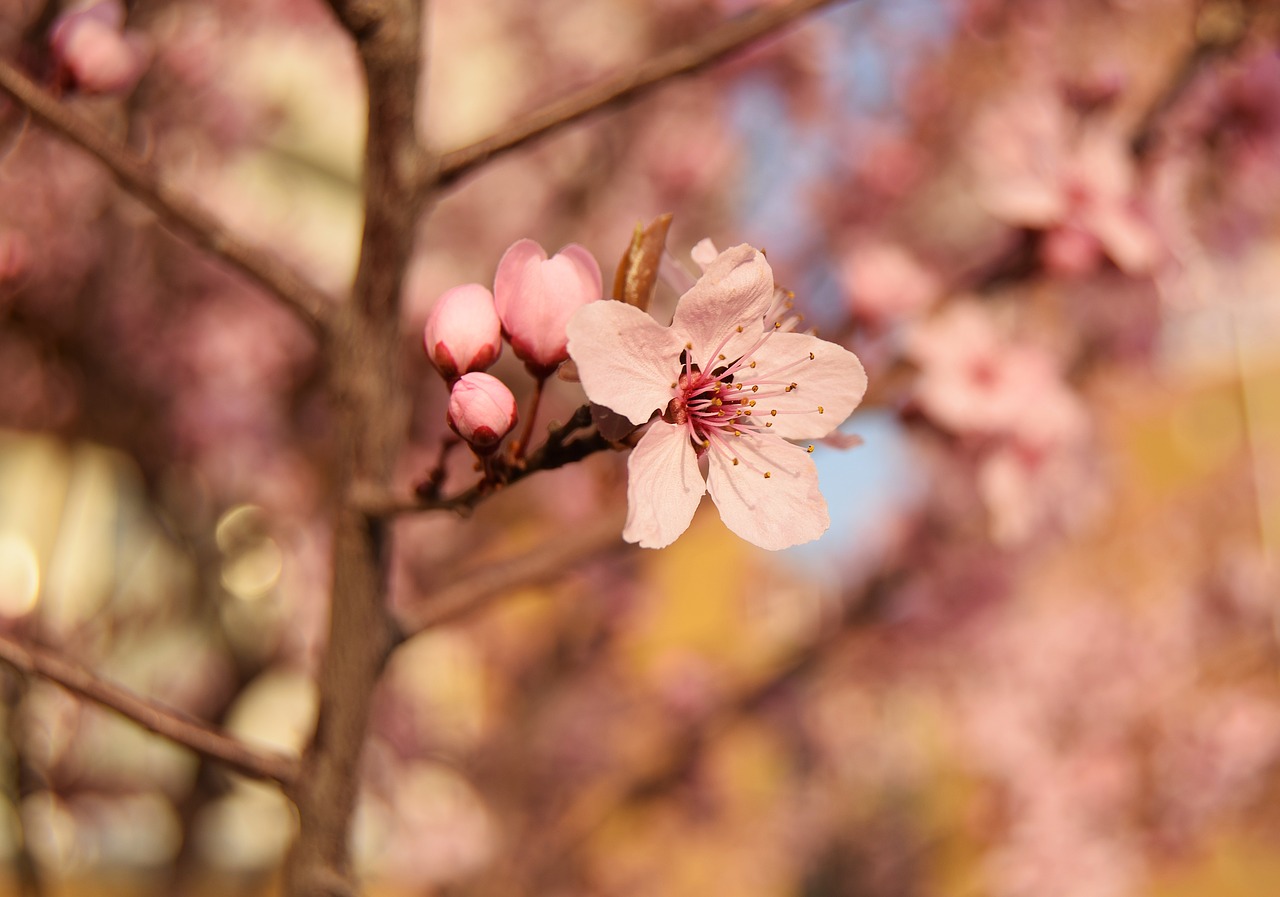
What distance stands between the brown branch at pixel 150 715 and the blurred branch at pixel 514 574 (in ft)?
0.57

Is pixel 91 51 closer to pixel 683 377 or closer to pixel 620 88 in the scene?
pixel 620 88

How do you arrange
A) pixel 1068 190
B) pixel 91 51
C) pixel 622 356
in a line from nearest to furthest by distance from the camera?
pixel 622 356 < pixel 91 51 < pixel 1068 190

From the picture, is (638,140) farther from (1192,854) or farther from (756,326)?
(1192,854)

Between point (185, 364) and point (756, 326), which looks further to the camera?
point (185, 364)

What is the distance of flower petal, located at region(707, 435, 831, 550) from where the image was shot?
2.20ft

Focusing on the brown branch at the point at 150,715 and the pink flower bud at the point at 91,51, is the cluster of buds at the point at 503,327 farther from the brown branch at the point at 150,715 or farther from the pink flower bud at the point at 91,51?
the pink flower bud at the point at 91,51

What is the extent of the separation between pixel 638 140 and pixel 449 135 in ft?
11.4

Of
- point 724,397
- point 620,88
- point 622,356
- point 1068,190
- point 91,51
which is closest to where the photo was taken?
→ point 622,356

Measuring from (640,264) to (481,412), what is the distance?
0.17 m

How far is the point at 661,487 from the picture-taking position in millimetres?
676

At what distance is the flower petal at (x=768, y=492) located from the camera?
26.5 inches

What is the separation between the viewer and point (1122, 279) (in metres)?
1.48

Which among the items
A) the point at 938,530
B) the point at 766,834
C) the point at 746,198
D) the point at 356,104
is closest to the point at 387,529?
the point at 938,530

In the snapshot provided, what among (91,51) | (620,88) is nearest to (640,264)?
(620,88)
